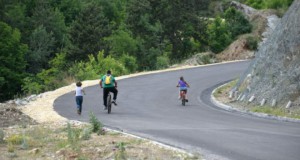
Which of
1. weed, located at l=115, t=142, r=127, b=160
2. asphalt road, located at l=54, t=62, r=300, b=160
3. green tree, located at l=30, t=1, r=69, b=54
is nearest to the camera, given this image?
weed, located at l=115, t=142, r=127, b=160

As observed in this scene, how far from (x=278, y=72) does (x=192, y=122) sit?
6565 mm

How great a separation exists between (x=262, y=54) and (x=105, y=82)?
8.71 metres

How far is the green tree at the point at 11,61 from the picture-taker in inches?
2442

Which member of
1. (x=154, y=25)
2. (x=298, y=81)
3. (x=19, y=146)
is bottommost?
(x=19, y=146)

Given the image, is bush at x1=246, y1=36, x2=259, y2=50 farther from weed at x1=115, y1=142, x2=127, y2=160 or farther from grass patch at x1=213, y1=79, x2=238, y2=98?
weed at x1=115, y1=142, x2=127, y2=160

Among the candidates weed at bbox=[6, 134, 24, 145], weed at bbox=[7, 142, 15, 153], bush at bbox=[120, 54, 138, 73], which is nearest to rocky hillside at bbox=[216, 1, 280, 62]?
bush at bbox=[120, 54, 138, 73]

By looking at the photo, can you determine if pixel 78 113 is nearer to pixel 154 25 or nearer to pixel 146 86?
pixel 146 86

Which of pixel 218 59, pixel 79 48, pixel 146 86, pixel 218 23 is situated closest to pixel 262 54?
pixel 146 86

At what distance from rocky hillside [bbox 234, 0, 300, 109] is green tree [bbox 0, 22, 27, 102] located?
42114mm

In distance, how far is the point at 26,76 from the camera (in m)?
63.3

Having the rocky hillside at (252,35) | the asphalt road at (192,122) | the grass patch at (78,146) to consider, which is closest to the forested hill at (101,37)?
the rocky hillside at (252,35)

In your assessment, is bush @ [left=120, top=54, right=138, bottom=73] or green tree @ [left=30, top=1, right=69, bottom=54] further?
green tree @ [left=30, top=1, right=69, bottom=54]

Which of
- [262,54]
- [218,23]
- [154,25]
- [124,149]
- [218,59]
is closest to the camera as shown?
[124,149]

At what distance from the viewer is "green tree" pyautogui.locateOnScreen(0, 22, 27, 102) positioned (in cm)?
6203
